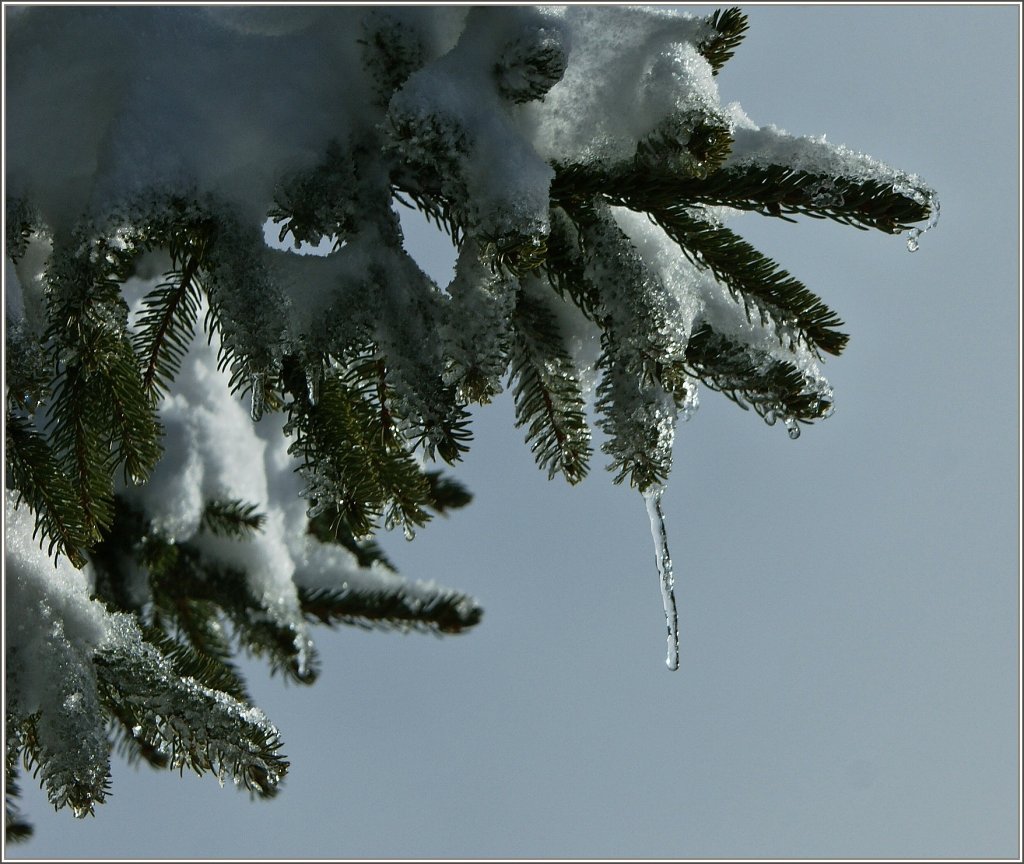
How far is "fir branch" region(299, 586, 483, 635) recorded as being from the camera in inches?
122

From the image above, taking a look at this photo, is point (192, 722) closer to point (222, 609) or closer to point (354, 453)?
point (354, 453)

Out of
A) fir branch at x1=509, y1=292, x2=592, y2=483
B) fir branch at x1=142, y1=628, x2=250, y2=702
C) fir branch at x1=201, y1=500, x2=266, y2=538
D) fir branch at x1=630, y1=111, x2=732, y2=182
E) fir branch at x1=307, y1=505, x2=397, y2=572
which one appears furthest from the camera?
fir branch at x1=307, y1=505, x2=397, y2=572

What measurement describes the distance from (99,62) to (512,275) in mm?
964

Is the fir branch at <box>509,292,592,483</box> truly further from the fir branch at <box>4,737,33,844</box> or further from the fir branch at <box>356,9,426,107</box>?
the fir branch at <box>4,737,33,844</box>

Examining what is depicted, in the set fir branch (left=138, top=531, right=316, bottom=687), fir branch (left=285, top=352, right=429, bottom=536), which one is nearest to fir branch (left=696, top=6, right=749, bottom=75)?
fir branch (left=285, top=352, right=429, bottom=536)

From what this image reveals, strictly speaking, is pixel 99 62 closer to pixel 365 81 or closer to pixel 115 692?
pixel 365 81

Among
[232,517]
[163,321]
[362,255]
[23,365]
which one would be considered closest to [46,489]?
[23,365]

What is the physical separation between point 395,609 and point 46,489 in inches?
60.4

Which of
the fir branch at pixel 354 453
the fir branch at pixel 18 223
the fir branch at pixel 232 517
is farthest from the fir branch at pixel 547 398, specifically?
the fir branch at pixel 232 517

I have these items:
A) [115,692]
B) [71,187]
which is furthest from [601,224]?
[115,692]

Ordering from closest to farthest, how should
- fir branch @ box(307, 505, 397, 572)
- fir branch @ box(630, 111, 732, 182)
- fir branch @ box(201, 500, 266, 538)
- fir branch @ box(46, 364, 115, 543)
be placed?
fir branch @ box(630, 111, 732, 182), fir branch @ box(46, 364, 115, 543), fir branch @ box(201, 500, 266, 538), fir branch @ box(307, 505, 397, 572)

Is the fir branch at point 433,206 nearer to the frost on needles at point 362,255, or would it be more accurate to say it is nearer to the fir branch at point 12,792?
the frost on needles at point 362,255

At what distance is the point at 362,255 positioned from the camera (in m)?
1.75

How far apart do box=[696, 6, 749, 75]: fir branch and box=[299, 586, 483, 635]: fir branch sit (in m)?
2.03
